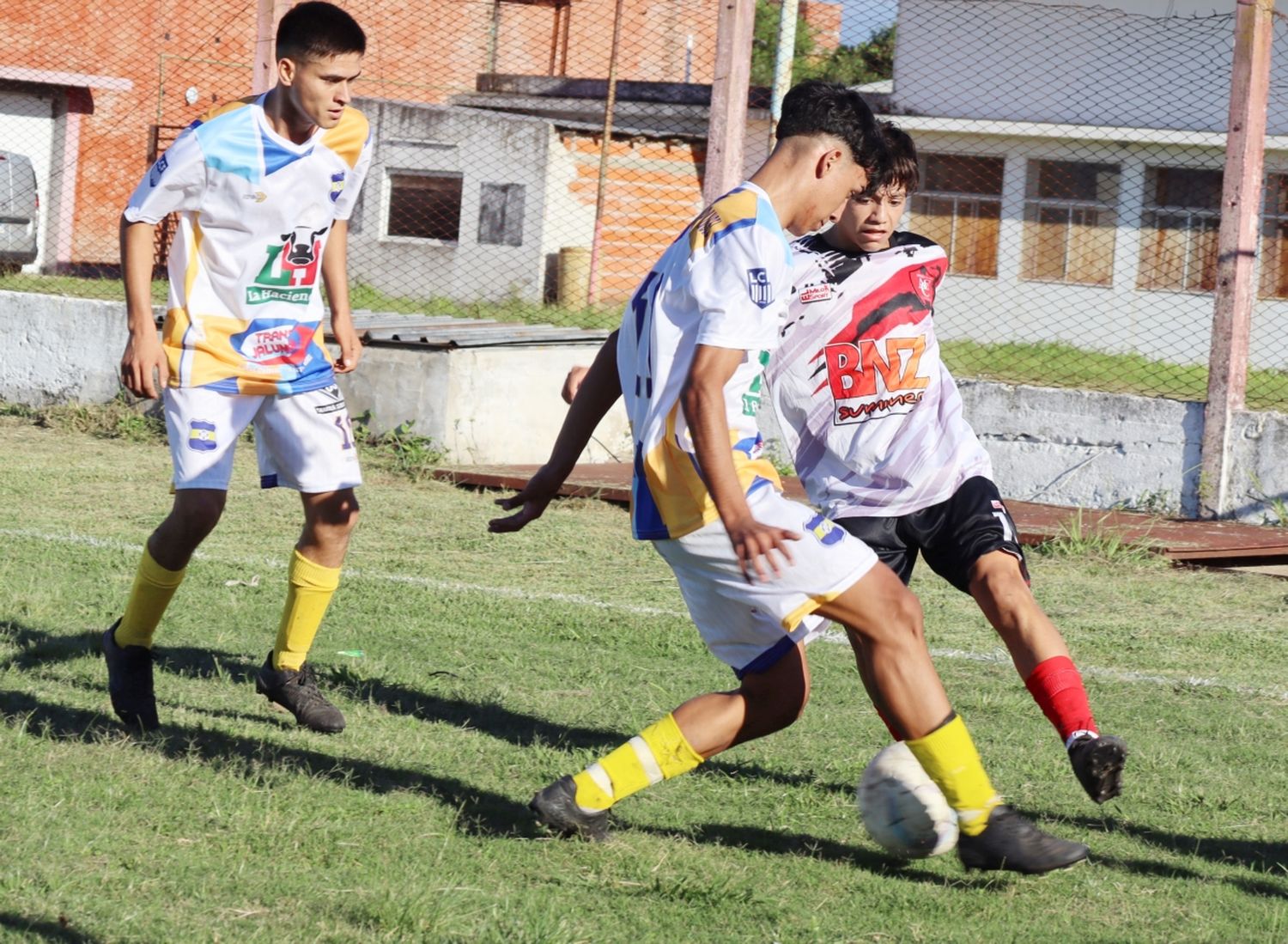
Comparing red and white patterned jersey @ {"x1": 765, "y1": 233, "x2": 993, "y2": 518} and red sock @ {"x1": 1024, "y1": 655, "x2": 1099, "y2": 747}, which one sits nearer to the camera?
red sock @ {"x1": 1024, "y1": 655, "x2": 1099, "y2": 747}

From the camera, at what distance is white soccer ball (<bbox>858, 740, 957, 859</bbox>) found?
3869 millimetres

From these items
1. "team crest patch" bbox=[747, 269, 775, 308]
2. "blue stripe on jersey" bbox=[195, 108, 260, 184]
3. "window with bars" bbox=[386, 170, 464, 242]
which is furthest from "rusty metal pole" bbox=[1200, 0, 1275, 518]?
"window with bars" bbox=[386, 170, 464, 242]

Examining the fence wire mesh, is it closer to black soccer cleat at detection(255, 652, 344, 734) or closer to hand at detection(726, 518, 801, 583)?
black soccer cleat at detection(255, 652, 344, 734)

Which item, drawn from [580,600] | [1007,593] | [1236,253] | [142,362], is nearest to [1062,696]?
[1007,593]

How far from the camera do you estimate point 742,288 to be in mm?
3504

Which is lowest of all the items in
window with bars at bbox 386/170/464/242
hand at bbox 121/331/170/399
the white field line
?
the white field line

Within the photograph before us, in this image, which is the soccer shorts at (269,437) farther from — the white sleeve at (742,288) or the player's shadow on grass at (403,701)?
the white sleeve at (742,288)

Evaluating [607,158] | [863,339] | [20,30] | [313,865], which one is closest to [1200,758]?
[863,339]

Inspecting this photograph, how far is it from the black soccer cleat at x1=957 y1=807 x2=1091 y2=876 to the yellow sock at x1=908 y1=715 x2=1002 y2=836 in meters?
0.03

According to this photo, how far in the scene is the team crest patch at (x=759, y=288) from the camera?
3514 mm

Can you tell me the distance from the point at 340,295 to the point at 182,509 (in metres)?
0.90

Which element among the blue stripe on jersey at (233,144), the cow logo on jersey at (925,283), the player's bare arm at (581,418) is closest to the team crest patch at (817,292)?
the cow logo on jersey at (925,283)

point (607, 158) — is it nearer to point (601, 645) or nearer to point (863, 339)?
point (601, 645)

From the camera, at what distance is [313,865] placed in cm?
376
